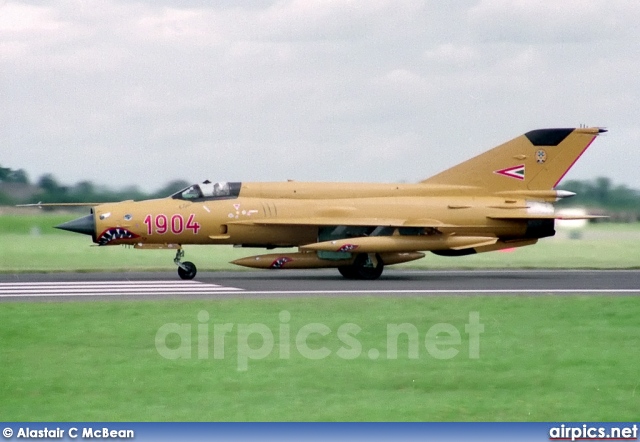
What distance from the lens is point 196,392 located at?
32.9ft

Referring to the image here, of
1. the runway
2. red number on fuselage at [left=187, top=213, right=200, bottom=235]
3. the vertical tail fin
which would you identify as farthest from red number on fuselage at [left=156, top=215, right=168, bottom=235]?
the vertical tail fin

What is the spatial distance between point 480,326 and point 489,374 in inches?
126

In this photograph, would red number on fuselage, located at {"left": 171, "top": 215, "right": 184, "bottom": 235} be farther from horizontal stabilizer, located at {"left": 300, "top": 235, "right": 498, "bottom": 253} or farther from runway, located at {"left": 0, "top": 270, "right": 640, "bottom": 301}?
horizontal stabilizer, located at {"left": 300, "top": 235, "right": 498, "bottom": 253}

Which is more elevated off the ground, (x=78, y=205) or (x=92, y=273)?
(x=78, y=205)

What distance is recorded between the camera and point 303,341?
493 inches

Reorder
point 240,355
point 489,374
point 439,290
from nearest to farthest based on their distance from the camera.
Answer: point 489,374, point 240,355, point 439,290

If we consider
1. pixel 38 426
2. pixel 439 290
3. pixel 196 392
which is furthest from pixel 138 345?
pixel 439 290

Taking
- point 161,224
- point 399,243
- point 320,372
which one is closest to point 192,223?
point 161,224

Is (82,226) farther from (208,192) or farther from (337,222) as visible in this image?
(337,222)

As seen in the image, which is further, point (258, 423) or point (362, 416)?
point (362, 416)

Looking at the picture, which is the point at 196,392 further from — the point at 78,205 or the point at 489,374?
the point at 78,205

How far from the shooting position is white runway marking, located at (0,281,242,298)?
1934cm

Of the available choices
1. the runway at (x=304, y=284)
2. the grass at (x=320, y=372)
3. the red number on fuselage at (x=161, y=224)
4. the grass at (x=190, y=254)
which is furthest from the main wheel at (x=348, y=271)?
the grass at (x=320, y=372)

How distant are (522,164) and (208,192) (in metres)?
6.99
